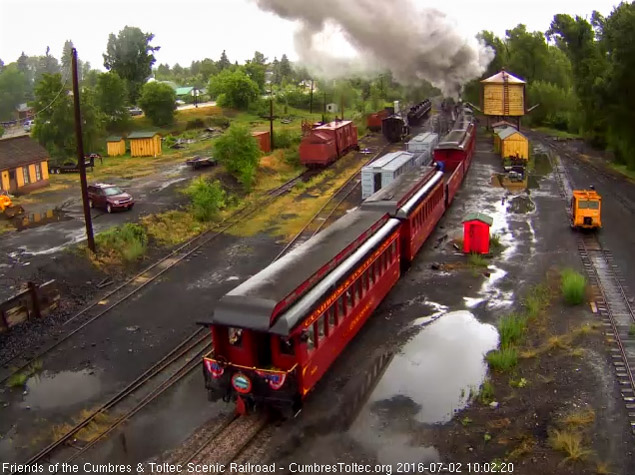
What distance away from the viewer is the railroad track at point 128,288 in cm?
1702

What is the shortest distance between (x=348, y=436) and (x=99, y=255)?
1474cm

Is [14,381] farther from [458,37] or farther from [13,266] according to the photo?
[458,37]

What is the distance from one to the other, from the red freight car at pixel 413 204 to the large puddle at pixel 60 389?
10.4 metres

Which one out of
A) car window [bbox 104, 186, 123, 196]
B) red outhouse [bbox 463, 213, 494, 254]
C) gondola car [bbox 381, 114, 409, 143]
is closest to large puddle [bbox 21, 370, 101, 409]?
red outhouse [bbox 463, 213, 494, 254]

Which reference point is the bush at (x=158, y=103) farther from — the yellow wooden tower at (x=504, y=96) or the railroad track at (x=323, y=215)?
the yellow wooden tower at (x=504, y=96)

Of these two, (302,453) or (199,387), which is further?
(199,387)

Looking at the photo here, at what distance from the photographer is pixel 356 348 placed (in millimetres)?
16922

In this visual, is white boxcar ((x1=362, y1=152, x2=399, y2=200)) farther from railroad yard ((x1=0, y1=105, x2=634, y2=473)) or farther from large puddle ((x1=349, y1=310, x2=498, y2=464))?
large puddle ((x1=349, y1=310, x2=498, y2=464))

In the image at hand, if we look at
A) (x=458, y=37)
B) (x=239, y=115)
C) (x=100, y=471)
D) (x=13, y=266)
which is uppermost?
(x=458, y=37)

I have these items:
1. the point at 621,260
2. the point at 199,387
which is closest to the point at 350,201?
the point at 621,260

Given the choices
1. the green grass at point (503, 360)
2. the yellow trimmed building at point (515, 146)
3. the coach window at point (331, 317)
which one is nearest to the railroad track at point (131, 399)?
the coach window at point (331, 317)

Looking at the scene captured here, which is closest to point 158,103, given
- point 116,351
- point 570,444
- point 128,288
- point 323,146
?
point 323,146

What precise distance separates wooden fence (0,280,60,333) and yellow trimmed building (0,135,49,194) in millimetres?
16578

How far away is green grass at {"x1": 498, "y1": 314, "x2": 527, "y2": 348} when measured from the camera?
661 inches
